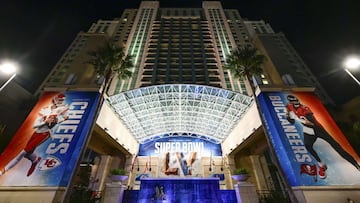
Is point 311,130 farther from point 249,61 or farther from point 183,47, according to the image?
point 183,47

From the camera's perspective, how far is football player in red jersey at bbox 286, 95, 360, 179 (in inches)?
697

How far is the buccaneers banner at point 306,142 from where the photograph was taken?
16500 mm

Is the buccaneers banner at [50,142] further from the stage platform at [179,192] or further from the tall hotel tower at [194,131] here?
the stage platform at [179,192]

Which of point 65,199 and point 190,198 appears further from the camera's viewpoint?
point 190,198

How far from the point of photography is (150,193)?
62.8 ft

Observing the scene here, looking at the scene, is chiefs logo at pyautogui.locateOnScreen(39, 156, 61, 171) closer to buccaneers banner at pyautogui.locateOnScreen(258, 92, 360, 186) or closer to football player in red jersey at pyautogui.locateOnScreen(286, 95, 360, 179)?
buccaneers banner at pyautogui.locateOnScreen(258, 92, 360, 186)

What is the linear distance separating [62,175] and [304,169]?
78.9 ft

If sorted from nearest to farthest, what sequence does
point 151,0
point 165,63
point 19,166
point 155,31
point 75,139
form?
point 19,166 < point 75,139 < point 165,63 < point 155,31 < point 151,0

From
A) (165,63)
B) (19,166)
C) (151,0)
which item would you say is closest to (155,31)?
(165,63)

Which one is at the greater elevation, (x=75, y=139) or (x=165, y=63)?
(x=165, y=63)

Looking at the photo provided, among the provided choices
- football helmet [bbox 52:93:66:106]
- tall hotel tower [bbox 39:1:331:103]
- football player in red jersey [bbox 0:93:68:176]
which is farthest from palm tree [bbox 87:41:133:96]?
tall hotel tower [bbox 39:1:331:103]

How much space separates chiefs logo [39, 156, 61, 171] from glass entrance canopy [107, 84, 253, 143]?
10.7m

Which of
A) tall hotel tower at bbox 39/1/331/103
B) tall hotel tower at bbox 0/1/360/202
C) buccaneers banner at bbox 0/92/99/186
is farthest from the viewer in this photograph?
tall hotel tower at bbox 39/1/331/103

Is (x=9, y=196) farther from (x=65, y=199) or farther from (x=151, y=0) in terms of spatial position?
(x=151, y=0)
